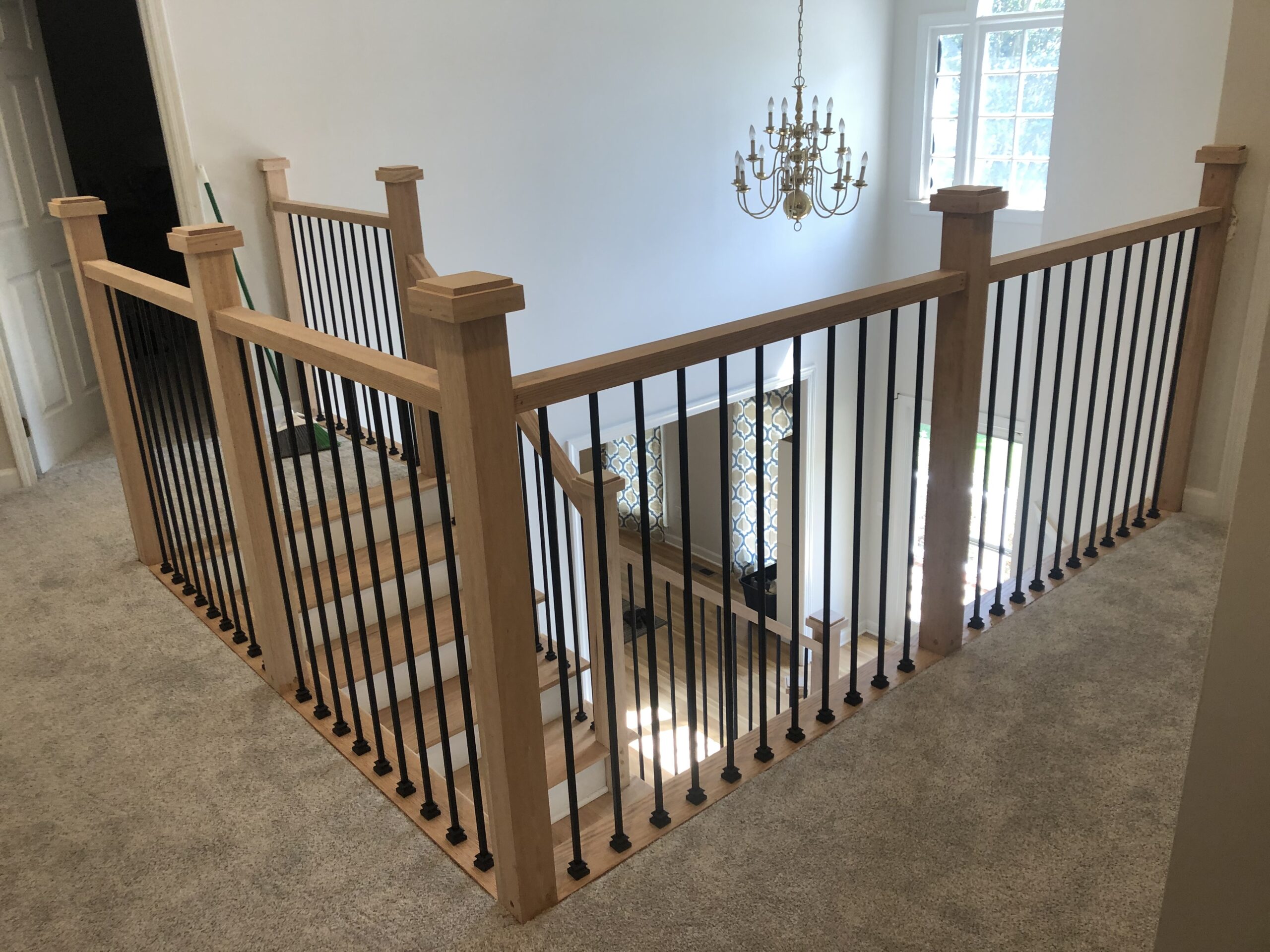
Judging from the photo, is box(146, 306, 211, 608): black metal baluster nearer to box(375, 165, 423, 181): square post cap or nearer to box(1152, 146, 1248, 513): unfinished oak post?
box(375, 165, 423, 181): square post cap

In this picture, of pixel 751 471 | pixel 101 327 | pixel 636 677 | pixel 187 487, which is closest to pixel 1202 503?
pixel 636 677

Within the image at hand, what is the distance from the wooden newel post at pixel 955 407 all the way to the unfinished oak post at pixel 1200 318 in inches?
46.0

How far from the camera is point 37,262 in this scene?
436cm

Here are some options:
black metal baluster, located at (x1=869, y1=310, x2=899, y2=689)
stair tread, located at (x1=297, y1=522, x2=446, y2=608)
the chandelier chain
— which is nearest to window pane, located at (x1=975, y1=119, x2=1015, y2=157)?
the chandelier chain

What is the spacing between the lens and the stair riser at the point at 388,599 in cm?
351

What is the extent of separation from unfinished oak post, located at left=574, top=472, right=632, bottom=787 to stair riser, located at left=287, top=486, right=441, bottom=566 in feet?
2.42

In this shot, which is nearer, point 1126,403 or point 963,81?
point 1126,403

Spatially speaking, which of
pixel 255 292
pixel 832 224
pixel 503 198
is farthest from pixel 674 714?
pixel 832 224

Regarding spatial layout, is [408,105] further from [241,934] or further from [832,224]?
[241,934]

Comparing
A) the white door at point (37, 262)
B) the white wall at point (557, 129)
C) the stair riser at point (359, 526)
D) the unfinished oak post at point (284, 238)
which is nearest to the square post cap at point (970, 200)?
the stair riser at point (359, 526)

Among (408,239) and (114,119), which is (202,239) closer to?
(408,239)

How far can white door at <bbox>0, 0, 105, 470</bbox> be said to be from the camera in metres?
4.15

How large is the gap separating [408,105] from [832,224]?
3.30 metres

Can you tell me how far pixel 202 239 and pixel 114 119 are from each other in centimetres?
317
